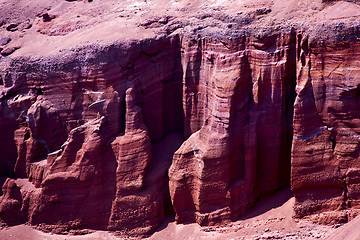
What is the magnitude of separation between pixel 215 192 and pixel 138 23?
8026 millimetres

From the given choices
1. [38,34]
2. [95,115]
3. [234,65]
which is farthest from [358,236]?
[38,34]

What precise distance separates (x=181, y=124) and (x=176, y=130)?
0.39m

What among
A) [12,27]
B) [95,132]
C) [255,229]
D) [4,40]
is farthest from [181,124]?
[12,27]

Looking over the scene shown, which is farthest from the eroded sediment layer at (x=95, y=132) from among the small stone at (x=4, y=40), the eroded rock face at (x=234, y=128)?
the small stone at (x=4, y=40)

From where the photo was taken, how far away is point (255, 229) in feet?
80.6

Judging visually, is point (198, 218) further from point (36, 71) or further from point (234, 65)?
point (36, 71)

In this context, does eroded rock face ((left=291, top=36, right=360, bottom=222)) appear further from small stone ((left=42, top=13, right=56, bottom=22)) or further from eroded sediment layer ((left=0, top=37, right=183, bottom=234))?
small stone ((left=42, top=13, right=56, bottom=22))

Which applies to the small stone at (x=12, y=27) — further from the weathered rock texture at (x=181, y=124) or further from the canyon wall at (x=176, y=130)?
the weathered rock texture at (x=181, y=124)

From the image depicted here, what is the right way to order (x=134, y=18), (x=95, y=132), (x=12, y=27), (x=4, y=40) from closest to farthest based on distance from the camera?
1. (x=95, y=132)
2. (x=134, y=18)
3. (x=4, y=40)
4. (x=12, y=27)

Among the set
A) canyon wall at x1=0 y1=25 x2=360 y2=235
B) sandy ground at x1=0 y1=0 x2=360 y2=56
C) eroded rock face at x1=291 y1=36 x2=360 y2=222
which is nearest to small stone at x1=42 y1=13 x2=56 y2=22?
sandy ground at x1=0 y1=0 x2=360 y2=56

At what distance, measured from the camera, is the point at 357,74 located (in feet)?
73.9

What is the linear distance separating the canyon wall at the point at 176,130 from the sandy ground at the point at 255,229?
37 centimetres

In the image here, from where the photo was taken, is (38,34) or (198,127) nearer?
(198,127)

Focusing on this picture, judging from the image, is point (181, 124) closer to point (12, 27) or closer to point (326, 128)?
point (326, 128)
